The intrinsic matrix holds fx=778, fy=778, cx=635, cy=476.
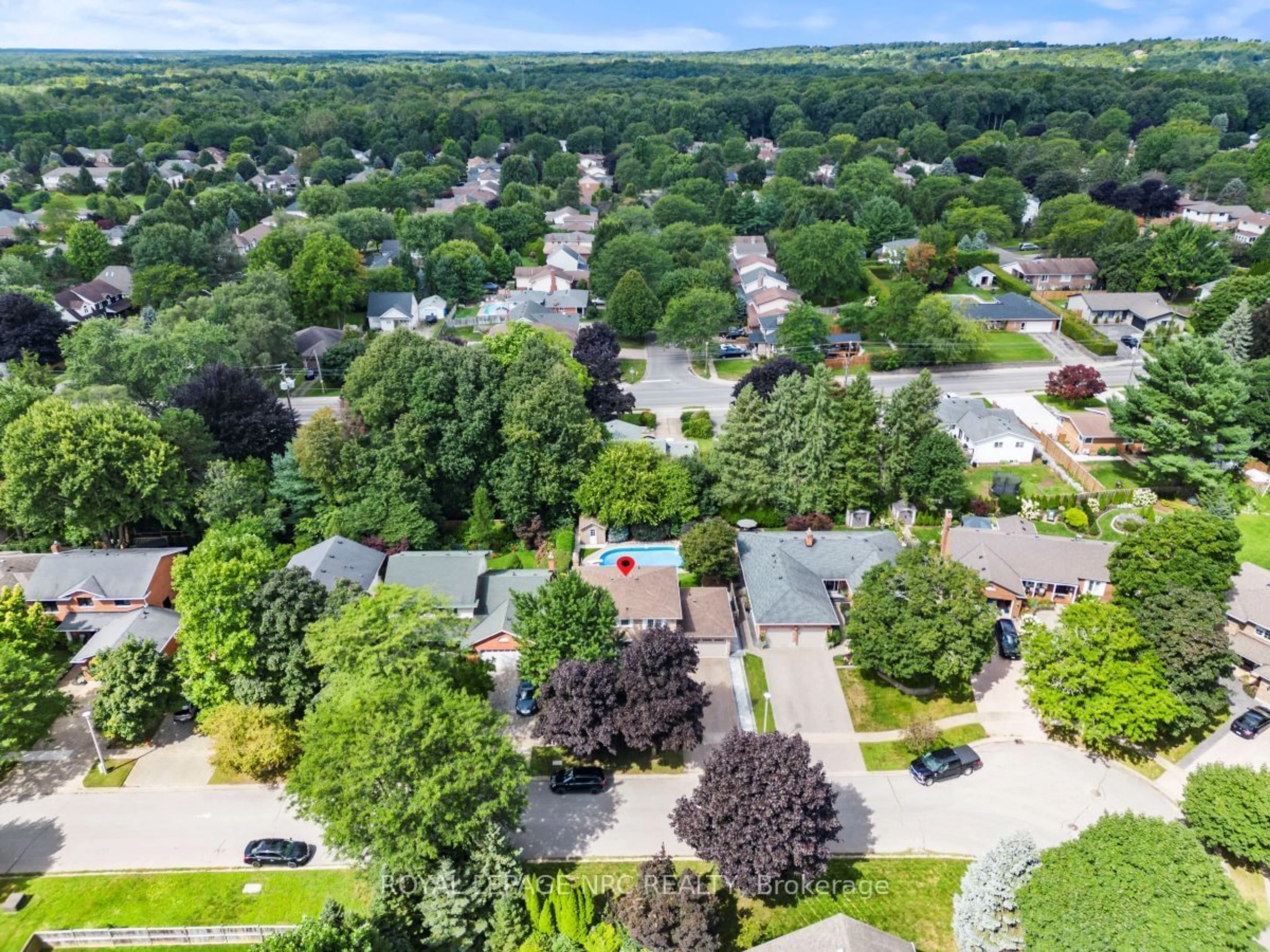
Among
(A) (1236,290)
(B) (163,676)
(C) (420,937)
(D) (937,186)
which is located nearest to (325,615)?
(B) (163,676)

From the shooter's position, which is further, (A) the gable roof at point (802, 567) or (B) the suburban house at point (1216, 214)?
(B) the suburban house at point (1216, 214)

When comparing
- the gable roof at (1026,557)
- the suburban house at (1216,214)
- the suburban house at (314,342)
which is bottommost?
the suburban house at (314,342)

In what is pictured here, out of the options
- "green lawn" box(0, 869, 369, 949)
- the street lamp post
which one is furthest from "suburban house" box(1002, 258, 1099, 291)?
the street lamp post

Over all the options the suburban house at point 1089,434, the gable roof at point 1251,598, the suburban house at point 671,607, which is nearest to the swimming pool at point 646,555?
the suburban house at point 671,607

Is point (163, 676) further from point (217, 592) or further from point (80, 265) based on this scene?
point (80, 265)

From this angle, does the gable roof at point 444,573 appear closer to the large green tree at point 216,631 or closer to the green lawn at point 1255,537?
the large green tree at point 216,631

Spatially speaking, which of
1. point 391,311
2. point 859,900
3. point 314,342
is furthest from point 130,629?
point 391,311

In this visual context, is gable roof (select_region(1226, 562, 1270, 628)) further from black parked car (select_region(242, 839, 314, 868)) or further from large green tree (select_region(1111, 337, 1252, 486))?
black parked car (select_region(242, 839, 314, 868))
